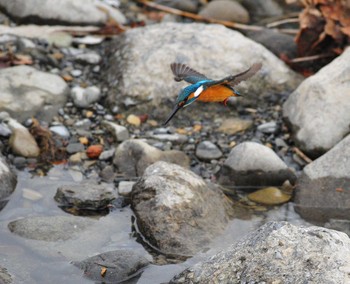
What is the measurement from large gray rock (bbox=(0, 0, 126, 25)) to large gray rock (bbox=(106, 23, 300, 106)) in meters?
0.85

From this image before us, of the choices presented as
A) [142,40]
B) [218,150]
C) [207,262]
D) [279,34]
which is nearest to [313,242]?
[207,262]

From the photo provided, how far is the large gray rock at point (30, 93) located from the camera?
7.15 m

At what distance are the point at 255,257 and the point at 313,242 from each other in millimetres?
361

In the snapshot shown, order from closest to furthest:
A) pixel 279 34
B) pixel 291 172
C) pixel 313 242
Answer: pixel 313 242 → pixel 291 172 → pixel 279 34

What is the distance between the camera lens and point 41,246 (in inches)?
219

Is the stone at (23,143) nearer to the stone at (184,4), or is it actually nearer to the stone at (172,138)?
the stone at (172,138)

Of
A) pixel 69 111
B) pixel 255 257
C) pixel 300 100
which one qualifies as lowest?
pixel 69 111

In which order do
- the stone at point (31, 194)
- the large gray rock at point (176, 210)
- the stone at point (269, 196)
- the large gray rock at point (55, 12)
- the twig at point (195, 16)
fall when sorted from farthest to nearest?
the twig at point (195, 16) → the large gray rock at point (55, 12) → the stone at point (269, 196) → the stone at point (31, 194) → the large gray rock at point (176, 210)

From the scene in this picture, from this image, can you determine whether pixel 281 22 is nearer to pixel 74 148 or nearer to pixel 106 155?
pixel 106 155

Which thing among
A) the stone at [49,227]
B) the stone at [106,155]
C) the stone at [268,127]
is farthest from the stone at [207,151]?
the stone at [49,227]

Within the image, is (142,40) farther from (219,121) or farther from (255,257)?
(255,257)

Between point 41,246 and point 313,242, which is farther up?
point 313,242

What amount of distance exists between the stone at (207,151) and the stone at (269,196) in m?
0.64

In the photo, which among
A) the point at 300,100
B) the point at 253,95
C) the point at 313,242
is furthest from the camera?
the point at 253,95
